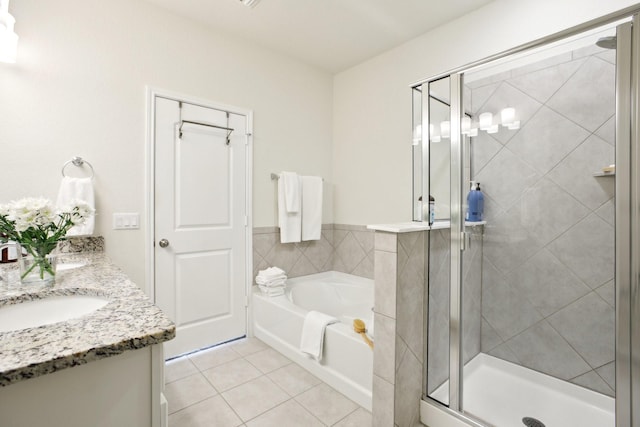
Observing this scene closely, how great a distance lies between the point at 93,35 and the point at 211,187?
49.7 inches

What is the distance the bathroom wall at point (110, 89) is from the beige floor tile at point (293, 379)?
1220 millimetres

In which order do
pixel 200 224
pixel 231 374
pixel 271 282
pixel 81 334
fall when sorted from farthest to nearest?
pixel 271 282, pixel 200 224, pixel 231 374, pixel 81 334

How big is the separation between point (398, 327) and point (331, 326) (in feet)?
2.03

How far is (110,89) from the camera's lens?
206cm

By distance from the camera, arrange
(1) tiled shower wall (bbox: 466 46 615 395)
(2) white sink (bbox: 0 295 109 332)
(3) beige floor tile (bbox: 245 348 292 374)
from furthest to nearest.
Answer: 1. (3) beige floor tile (bbox: 245 348 292 374)
2. (1) tiled shower wall (bbox: 466 46 615 395)
3. (2) white sink (bbox: 0 295 109 332)

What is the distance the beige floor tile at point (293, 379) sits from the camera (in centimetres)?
197

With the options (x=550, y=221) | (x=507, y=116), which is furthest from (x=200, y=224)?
(x=550, y=221)

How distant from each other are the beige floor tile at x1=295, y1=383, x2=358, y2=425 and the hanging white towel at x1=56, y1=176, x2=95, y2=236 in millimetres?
1722

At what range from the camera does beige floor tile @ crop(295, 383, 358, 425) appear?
1.72 metres

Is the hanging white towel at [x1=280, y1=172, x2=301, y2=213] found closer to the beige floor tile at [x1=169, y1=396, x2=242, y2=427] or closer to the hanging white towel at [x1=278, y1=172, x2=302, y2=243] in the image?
the hanging white towel at [x1=278, y1=172, x2=302, y2=243]

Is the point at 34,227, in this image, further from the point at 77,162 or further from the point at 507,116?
the point at 507,116

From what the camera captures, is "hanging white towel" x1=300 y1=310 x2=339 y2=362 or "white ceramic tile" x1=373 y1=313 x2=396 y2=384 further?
"hanging white towel" x1=300 y1=310 x2=339 y2=362

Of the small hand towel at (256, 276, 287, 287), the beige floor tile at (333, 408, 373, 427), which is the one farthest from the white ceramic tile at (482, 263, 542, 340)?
the small hand towel at (256, 276, 287, 287)

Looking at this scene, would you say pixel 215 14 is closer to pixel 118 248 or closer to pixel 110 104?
pixel 110 104
